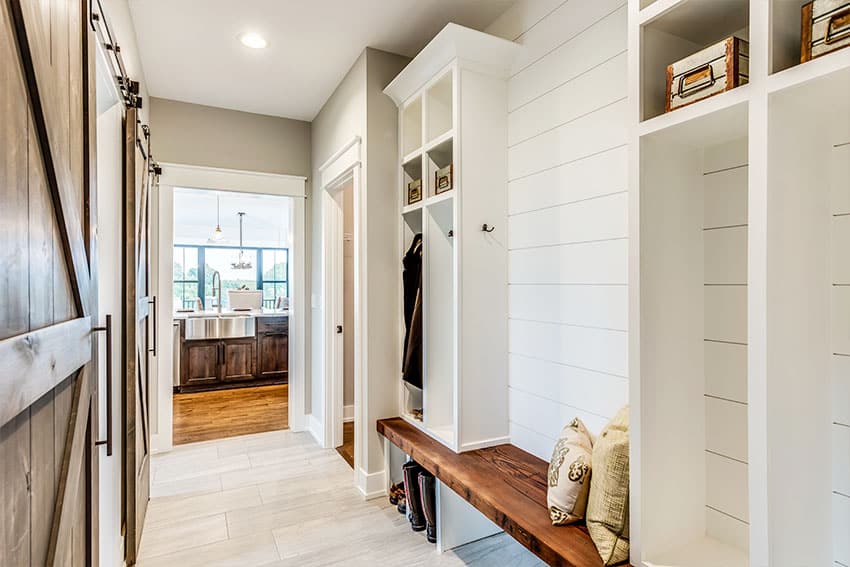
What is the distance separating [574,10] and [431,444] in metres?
2.10

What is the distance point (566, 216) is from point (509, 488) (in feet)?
3.75

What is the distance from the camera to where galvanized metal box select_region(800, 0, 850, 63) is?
93cm

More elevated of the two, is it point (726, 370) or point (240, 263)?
point (240, 263)

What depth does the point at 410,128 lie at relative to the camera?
2861 millimetres

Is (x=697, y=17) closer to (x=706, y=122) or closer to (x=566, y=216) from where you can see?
(x=706, y=122)

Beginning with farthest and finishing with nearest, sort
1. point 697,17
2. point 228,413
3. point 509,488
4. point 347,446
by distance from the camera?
point 228,413, point 347,446, point 509,488, point 697,17

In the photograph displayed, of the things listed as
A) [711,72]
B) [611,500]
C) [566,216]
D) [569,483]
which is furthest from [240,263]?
[711,72]

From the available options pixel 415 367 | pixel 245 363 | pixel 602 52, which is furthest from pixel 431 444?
pixel 245 363

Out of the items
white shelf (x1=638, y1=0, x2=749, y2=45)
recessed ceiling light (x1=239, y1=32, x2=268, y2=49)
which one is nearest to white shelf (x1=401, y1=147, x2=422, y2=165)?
recessed ceiling light (x1=239, y1=32, x2=268, y2=49)

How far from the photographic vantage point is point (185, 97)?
141 inches

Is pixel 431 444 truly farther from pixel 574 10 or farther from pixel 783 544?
pixel 574 10

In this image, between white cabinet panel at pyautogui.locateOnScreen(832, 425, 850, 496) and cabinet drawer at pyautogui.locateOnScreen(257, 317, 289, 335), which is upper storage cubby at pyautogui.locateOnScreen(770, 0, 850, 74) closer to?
white cabinet panel at pyautogui.locateOnScreen(832, 425, 850, 496)

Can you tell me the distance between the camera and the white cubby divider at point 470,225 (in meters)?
2.26

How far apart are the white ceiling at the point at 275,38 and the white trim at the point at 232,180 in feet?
1.80
